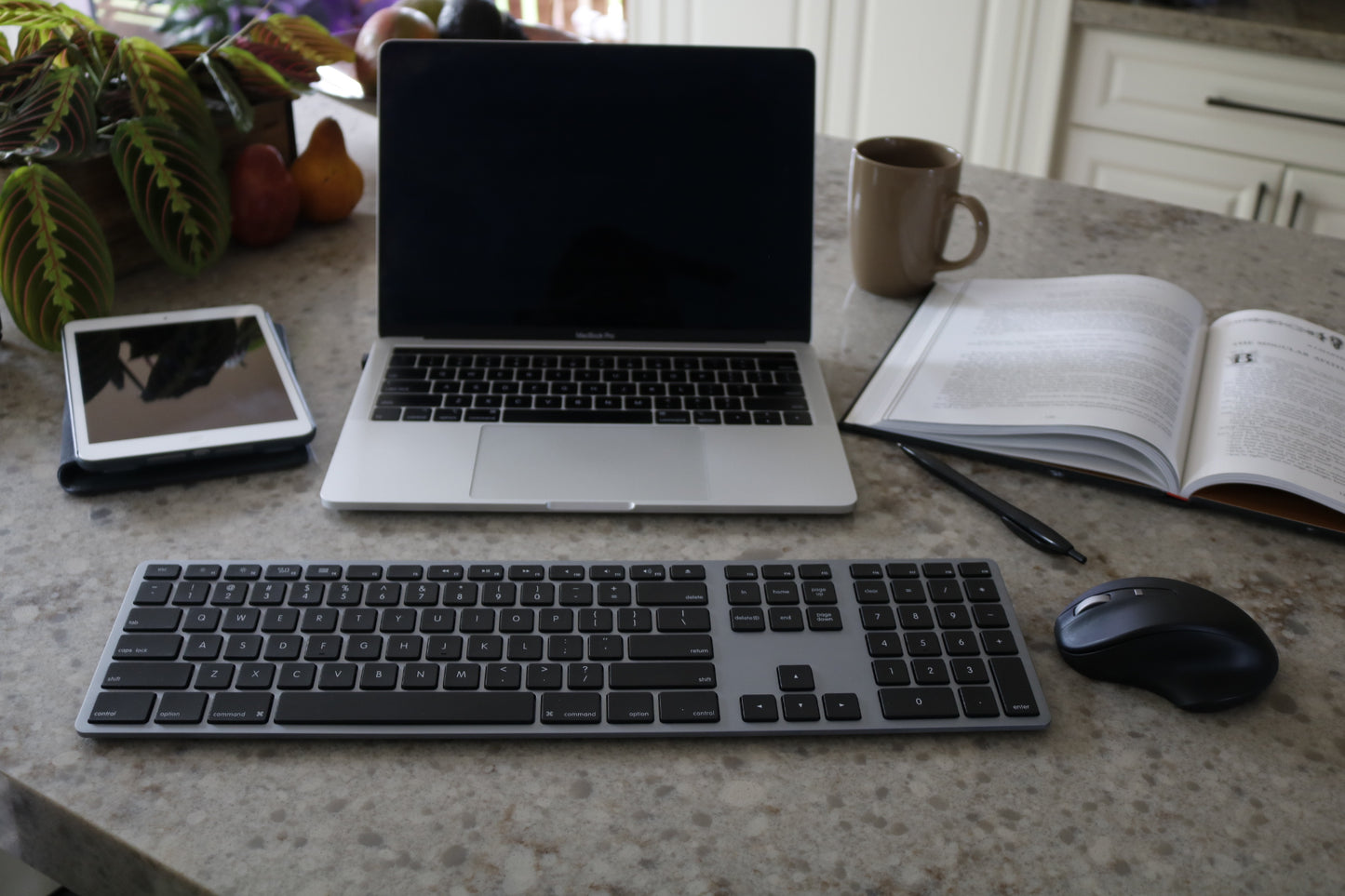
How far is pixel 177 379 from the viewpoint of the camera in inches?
31.7

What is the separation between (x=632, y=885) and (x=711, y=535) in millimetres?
279

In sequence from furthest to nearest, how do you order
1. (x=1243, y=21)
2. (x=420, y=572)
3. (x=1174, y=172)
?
(x=1174, y=172) → (x=1243, y=21) → (x=420, y=572)

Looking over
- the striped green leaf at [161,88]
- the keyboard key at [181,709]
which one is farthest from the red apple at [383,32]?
the keyboard key at [181,709]

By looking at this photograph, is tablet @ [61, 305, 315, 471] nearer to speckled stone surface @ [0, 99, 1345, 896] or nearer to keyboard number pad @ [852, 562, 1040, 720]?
speckled stone surface @ [0, 99, 1345, 896]

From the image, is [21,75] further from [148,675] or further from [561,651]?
[561,651]

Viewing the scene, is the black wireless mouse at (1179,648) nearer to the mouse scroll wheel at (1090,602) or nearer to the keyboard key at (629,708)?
the mouse scroll wheel at (1090,602)

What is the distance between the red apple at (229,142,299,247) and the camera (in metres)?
1.07

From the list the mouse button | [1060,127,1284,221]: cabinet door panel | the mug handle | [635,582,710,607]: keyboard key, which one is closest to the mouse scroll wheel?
the mouse button

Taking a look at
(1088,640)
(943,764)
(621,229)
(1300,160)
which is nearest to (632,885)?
(943,764)

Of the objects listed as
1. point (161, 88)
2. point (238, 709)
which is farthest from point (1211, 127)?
point (238, 709)

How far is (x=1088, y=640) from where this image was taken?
605 mm

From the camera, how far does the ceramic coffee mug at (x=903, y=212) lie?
0.98 meters

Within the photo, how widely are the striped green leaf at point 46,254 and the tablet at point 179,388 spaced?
0.03 m

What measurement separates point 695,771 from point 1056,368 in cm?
50
